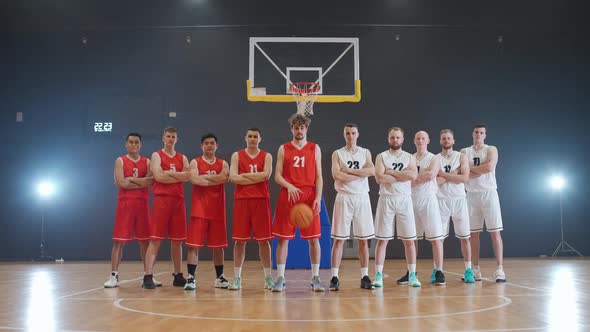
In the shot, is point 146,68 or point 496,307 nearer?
point 496,307

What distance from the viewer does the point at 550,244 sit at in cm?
1202

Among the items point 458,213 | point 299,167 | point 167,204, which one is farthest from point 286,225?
point 458,213

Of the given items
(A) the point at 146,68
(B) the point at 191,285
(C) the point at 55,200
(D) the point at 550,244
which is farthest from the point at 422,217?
(C) the point at 55,200

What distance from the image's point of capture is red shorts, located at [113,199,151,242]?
612cm

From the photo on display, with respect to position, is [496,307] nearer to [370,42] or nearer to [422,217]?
[422,217]

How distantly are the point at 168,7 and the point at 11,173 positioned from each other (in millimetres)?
5243

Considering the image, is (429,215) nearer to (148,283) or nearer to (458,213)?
(458,213)

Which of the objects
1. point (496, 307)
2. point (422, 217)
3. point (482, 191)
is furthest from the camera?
point (482, 191)

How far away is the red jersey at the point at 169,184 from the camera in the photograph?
5965 millimetres

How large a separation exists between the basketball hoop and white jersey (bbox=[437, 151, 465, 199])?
12.2 ft

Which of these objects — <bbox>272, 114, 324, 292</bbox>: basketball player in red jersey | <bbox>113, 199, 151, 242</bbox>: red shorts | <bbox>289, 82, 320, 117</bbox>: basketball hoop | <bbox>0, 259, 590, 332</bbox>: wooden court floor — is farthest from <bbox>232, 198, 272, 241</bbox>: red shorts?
<bbox>289, 82, 320, 117</bbox>: basketball hoop

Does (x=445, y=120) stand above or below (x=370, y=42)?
below

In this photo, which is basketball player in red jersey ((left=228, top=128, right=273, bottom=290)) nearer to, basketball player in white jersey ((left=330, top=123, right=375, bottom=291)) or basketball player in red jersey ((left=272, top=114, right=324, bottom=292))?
basketball player in red jersey ((left=272, top=114, right=324, bottom=292))

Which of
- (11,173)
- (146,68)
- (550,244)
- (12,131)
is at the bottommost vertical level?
(550,244)
